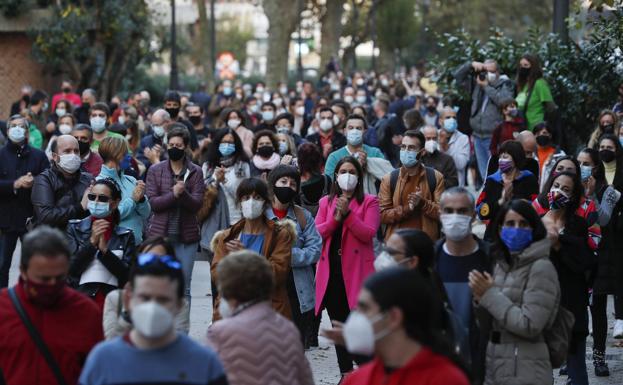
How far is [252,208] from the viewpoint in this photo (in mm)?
8672

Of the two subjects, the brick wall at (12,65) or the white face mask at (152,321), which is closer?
the white face mask at (152,321)

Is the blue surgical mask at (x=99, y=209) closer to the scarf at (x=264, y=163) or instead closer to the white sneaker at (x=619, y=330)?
the scarf at (x=264, y=163)

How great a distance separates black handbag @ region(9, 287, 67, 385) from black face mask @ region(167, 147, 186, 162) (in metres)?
5.27

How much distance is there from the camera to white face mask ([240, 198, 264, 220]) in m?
8.67

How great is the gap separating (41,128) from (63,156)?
28.7ft

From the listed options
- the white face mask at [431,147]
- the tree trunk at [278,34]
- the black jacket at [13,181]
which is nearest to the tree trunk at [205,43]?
the tree trunk at [278,34]

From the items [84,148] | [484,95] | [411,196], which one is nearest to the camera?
[411,196]

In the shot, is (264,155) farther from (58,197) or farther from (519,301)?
(519,301)

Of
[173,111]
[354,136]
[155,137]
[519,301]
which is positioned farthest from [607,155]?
[173,111]

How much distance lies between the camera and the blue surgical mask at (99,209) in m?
8.59

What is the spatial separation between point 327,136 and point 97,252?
7.78m

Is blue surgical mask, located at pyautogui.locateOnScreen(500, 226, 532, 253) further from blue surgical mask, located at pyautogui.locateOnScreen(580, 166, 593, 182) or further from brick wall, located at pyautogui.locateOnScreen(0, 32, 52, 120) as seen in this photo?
brick wall, located at pyautogui.locateOnScreen(0, 32, 52, 120)

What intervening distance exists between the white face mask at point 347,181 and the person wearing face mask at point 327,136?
523 centimetres

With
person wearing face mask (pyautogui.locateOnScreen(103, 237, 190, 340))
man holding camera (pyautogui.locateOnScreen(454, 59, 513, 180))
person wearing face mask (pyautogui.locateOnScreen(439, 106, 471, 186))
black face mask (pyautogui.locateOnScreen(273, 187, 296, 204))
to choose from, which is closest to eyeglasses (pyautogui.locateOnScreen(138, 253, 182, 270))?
person wearing face mask (pyautogui.locateOnScreen(103, 237, 190, 340))
